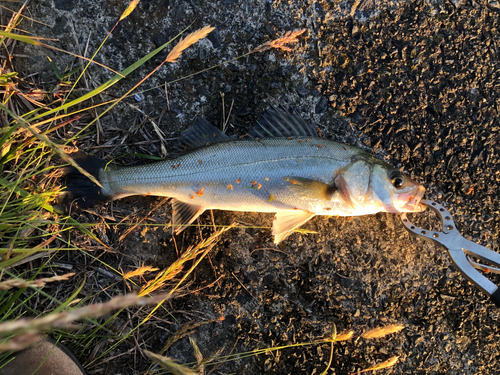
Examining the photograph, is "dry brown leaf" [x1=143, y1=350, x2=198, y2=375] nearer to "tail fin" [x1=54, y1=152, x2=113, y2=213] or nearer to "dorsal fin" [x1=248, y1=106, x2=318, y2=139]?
"tail fin" [x1=54, y1=152, x2=113, y2=213]

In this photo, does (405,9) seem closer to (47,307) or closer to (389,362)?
(389,362)

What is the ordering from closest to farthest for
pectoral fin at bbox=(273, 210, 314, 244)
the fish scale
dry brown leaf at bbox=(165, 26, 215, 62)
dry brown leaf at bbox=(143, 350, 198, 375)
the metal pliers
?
1. dry brown leaf at bbox=(143, 350, 198, 375)
2. dry brown leaf at bbox=(165, 26, 215, 62)
3. the metal pliers
4. the fish scale
5. pectoral fin at bbox=(273, 210, 314, 244)

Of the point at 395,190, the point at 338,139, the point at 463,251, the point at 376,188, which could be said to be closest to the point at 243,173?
the point at 338,139

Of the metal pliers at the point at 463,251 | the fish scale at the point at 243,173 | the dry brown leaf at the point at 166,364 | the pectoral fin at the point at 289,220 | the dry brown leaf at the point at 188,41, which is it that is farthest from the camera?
the pectoral fin at the point at 289,220

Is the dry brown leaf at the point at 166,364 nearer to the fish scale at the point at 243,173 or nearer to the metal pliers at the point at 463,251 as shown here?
the fish scale at the point at 243,173

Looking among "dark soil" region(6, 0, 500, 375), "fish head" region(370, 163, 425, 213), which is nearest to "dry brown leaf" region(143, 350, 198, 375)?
"dark soil" region(6, 0, 500, 375)

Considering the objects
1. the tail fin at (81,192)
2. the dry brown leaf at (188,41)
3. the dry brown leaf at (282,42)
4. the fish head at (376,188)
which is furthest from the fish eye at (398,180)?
the tail fin at (81,192)
